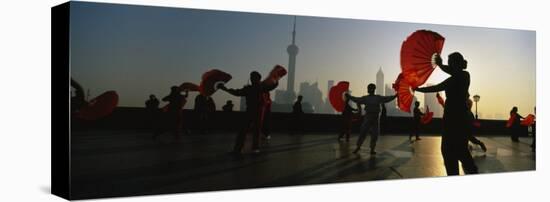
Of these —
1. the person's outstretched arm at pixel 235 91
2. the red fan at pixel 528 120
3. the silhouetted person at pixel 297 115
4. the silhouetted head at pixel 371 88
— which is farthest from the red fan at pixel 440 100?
the person's outstretched arm at pixel 235 91

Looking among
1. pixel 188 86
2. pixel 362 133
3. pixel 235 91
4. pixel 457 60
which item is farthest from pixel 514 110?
pixel 188 86

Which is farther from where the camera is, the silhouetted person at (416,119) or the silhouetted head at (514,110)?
the silhouetted head at (514,110)

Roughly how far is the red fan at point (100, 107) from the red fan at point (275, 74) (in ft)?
5.44

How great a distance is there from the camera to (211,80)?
7.15 metres

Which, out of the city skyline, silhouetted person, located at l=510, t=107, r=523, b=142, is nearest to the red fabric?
silhouetted person, located at l=510, t=107, r=523, b=142

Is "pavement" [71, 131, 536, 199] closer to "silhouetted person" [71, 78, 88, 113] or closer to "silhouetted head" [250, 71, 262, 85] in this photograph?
"silhouetted person" [71, 78, 88, 113]

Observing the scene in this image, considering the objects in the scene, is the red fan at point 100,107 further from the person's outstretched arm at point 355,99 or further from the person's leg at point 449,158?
the person's leg at point 449,158

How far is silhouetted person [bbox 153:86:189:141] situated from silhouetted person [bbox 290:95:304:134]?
1285 millimetres

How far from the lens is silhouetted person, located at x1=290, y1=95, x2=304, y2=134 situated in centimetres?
769

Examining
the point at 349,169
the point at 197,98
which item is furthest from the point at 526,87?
the point at 197,98

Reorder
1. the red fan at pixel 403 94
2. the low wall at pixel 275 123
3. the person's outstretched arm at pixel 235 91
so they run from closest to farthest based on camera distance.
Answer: the low wall at pixel 275 123, the person's outstretched arm at pixel 235 91, the red fan at pixel 403 94

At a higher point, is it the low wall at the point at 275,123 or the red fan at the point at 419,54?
the red fan at the point at 419,54

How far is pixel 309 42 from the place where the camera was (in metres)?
7.64

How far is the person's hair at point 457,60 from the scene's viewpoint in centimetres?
856
